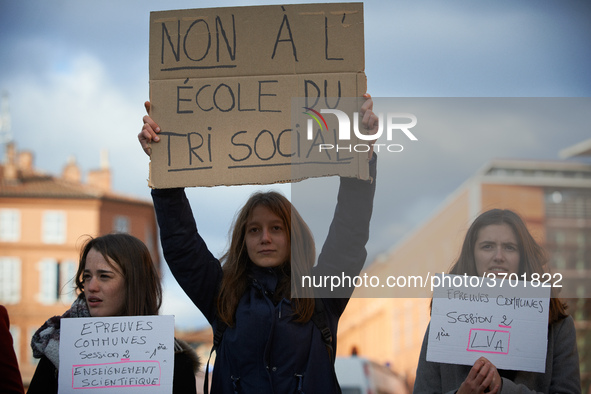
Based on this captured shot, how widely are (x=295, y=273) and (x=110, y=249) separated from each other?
2.34 ft

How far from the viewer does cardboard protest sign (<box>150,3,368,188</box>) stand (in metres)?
2.65

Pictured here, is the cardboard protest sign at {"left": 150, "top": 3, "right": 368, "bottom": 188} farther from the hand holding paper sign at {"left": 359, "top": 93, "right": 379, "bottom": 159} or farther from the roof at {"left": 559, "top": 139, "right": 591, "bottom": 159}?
the roof at {"left": 559, "top": 139, "right": 591, "bottom": 159}

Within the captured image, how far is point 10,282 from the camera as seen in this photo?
30.7 metres

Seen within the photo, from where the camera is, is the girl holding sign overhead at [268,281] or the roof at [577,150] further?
the roof at [577,150]

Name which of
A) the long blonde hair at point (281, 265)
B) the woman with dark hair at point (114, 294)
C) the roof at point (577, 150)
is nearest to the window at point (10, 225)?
the woman with dark hair at point (114, 294)

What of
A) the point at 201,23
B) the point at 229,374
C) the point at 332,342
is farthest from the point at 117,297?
the point at 201,23

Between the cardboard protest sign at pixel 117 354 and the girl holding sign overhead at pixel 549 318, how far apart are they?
0.91m

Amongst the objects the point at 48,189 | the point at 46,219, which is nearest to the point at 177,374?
the point at 46,219

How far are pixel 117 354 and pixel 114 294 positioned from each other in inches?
9.4

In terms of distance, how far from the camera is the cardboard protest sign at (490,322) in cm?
247

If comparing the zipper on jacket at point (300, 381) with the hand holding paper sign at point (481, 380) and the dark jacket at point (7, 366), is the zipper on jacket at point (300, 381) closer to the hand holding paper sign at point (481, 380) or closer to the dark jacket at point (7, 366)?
the hand holding paper sign at point (481, 380)

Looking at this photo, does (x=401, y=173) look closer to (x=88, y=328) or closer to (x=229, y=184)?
(x=229, y=184)

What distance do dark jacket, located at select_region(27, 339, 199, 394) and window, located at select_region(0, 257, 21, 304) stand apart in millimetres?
29842

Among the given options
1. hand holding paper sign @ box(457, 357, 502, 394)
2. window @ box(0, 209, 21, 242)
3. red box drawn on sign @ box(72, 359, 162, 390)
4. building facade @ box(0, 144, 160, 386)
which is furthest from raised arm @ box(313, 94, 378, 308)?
window @ box(0, 209, 21, 242)
